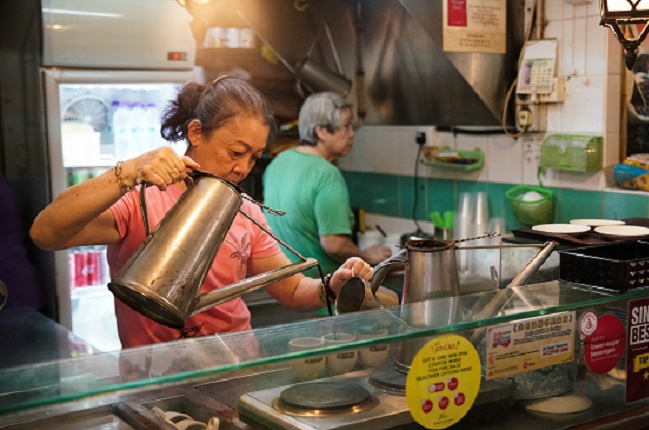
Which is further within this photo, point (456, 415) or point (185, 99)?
point (185, 99)

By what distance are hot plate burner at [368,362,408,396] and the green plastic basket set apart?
2704 mm

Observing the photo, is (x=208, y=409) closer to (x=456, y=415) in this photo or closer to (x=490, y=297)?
(x=456, y=415)

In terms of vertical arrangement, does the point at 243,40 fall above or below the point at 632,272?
above

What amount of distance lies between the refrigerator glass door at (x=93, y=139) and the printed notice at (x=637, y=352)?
285 centimetres

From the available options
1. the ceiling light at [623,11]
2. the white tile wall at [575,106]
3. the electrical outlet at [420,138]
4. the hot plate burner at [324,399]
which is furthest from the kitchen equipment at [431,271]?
the electrical outlet at [420,138]

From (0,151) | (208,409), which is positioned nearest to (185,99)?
(208,409)

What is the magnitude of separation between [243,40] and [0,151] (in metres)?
1.62

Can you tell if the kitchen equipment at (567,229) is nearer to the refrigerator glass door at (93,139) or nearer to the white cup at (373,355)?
the white cup at (373,355)

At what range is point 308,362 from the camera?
6.25ft

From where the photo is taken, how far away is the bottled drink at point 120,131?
15.7ft

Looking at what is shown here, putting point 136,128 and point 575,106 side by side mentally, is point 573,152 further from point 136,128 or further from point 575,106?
point 136,128

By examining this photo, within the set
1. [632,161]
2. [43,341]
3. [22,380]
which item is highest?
[632,161]

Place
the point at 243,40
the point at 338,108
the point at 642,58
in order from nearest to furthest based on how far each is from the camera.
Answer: the point at 642,58 → the point at 338,108 → the point at 243,40

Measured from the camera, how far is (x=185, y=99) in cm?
249
